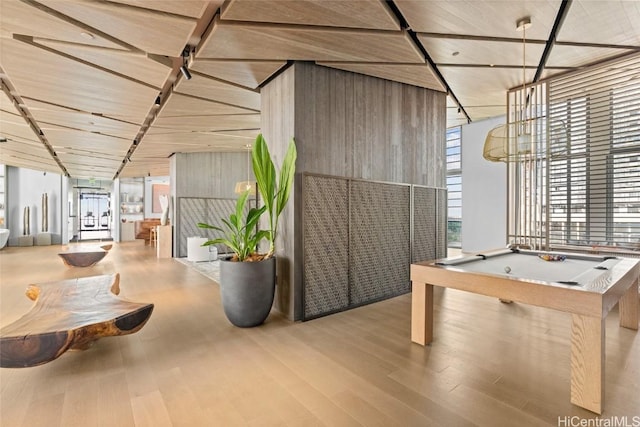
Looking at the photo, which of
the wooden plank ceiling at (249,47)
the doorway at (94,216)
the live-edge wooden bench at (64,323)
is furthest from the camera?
the doorway at (94,216)

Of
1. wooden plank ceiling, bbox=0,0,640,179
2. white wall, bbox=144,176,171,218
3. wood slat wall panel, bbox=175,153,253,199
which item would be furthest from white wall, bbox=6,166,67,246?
wooden plank ceiling, bbox=0,0,640,179

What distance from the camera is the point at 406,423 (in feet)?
5.97

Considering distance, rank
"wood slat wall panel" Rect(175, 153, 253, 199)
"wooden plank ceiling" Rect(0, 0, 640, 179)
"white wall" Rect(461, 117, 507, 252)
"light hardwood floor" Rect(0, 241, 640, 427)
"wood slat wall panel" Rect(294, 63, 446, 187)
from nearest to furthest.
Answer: "light hardwood floor" Rect(0, 241, 640, 427) → "wooden plank ceiling" Rect(0, 0, 640, 179) → "wood slat wall panel" Rect(294, 63, 446, 187) → "white wall" Rect(461, 117, 507, 252) → "wood slat wall panel" Rect(175, 153, 253, 199)

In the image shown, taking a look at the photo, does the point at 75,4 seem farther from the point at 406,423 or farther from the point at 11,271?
the point at 11,271

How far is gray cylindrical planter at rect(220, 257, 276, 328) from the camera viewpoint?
324 cm

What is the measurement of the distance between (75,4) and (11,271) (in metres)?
6.83

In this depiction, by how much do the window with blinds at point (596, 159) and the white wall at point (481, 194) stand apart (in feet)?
11.9

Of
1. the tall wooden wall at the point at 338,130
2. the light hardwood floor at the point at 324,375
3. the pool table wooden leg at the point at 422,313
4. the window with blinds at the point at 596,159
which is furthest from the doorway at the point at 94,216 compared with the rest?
the window with blinds at the point at 596,159

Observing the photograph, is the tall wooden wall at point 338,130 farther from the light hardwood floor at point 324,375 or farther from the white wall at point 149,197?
the white wall at point 149,197

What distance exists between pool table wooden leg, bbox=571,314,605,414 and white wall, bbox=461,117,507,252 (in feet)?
22.5

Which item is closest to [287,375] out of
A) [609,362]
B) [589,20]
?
[609,362]

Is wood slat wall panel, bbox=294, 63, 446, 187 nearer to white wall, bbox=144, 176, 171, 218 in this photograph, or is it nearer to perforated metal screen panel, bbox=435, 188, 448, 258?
perforated metal screen panel, bbox=435, 188, 448, 258

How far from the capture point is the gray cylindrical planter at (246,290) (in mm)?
3236

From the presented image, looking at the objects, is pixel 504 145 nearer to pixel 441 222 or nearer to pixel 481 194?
pixel 441 222
